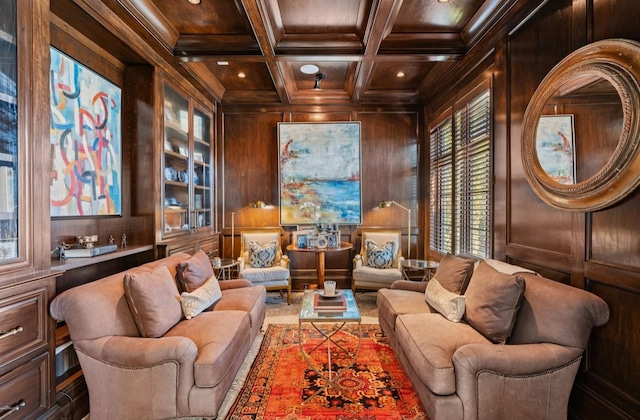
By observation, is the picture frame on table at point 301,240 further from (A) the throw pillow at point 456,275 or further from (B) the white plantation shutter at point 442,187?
(A) the throw pillow at point 456,275

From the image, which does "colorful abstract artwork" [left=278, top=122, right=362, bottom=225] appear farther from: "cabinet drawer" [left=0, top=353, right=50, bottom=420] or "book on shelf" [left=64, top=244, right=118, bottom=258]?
"cabinet drawer" [left=0, top=353, right=50, bottom=420]

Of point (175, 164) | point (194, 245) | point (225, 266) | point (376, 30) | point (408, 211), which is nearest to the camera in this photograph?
point (376, 30)

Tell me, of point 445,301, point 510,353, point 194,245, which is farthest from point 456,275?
point 194,245

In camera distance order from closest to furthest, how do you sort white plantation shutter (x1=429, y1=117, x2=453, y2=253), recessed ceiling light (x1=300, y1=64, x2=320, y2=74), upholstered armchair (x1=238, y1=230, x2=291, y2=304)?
1. recessed ceiling light (x1=300, y1=64, x2=320, y2=74)
2. white plantation shutter (x1=429, y1=117, x2=453, y2=253)
3. upholstered armchair (x1=238, y1=230, x2=291, y2=304)

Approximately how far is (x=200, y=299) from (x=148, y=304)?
0.51 metres

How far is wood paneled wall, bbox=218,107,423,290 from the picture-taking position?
16.5 ft

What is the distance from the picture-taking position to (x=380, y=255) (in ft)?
14.6

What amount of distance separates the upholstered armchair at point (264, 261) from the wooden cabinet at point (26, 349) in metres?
2.39

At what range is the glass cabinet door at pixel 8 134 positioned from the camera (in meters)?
1.62

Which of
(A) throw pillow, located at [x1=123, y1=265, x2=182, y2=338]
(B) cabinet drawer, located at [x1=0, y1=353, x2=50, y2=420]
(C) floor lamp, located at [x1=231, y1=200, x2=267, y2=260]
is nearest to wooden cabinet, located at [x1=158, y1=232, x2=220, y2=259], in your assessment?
(C) floor lamp, located at [x1=231, y1=200, x2=267, y2=260]

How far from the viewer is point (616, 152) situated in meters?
1.64

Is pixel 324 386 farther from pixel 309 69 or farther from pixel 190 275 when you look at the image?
pixel 309 69

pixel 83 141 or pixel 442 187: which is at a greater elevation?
pixel 83 141

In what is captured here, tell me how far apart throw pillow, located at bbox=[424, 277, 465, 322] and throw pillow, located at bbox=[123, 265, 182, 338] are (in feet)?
6.84
